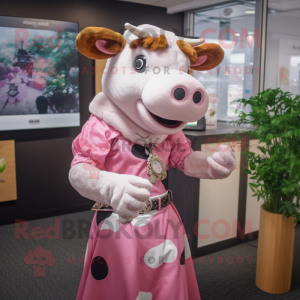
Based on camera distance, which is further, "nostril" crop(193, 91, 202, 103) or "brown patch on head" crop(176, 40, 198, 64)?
"brown patch on head" crop(176, 40, 198, 64)

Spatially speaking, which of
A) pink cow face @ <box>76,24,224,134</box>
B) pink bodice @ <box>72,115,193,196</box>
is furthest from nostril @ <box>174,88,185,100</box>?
pink bodice @ <box>72,115,193,196</box>

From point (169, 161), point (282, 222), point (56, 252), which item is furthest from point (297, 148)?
point (56, 252)

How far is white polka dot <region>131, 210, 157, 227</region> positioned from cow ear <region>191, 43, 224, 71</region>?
25.7 inches

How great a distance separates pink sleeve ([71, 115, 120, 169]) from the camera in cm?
128

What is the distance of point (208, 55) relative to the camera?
1494 mm

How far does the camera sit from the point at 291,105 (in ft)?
6.50

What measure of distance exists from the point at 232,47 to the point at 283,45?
64 centimetres

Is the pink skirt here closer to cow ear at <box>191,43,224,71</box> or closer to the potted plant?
cow ear at <box>191,43,224,71</box>

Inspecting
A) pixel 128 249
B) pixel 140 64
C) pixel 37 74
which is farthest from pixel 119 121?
pixel 37 74

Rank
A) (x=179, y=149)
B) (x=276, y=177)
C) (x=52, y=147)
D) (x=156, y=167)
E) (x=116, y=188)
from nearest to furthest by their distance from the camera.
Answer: (x=116, y=188)
(x=156, y=167)
(x=179, y=149)
(x=276, y=177)
(x=52, y=147)

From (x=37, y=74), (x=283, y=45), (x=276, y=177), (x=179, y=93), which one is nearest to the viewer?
(x=179, y=93)

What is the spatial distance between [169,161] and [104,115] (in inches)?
16.6

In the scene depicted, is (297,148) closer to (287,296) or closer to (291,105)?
(291,105)

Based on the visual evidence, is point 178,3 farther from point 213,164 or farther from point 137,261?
point 137,261
